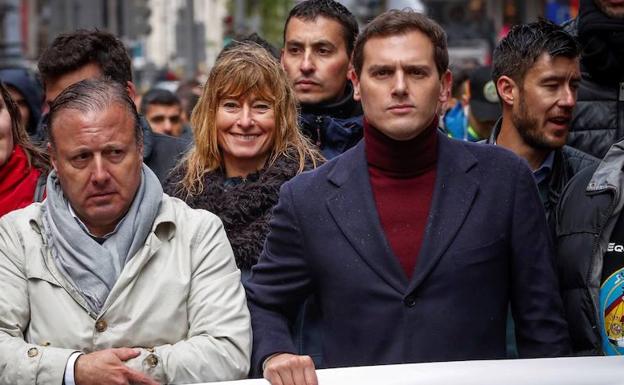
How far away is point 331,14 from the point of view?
20.9 feet

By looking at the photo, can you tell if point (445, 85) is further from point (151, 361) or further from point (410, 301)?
point (151, 361)

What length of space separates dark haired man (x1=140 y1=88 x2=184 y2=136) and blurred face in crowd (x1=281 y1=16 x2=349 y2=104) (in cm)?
506

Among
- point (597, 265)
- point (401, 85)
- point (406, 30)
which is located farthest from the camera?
point (597, 265)

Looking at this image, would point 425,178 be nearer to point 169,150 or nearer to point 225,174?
point 225,174

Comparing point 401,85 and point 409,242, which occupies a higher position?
point 401,85

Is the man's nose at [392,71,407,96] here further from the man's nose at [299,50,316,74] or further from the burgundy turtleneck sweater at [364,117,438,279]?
the man's nose at [299,50,316,74]

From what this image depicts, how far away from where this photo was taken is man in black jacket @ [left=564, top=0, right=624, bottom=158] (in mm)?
6242

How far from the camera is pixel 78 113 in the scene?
4.42 meters

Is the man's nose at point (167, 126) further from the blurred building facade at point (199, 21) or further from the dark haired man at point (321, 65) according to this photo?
the dark haired man at point (321, 65)

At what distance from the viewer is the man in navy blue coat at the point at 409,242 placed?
14.4ft

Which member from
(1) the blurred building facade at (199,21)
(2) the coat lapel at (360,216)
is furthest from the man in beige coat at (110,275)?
(1) the blurred building facade at (199,21)

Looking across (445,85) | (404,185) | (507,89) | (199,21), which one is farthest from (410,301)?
(199,21)

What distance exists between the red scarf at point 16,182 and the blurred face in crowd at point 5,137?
3 centimetres

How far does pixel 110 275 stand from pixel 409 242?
1040mm
